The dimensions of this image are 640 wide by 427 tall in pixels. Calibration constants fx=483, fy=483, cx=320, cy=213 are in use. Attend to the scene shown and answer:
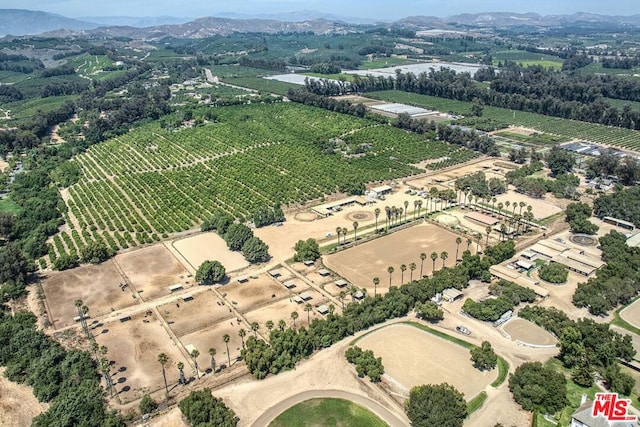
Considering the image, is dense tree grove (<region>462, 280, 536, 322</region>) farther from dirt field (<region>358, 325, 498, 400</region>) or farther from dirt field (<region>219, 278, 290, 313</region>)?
dirt field (<region>219, 278, 290, 313</region>)

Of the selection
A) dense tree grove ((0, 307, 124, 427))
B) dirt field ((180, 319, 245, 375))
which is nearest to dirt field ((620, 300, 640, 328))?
dirt field ((180, 319, 245, 375))

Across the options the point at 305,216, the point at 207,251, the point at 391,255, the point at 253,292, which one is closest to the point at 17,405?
the point at 253,292

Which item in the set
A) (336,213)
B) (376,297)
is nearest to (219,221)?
(336,213)

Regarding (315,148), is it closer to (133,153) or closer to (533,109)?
(133,153)

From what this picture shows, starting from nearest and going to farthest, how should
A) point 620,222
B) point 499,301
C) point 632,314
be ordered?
1. point 632,314
2. point 499,301
3. point 620,222

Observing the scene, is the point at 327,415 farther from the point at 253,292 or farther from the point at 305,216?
the point at 305,216

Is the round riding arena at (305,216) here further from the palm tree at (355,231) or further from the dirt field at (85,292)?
the dirt field at (85,292)
